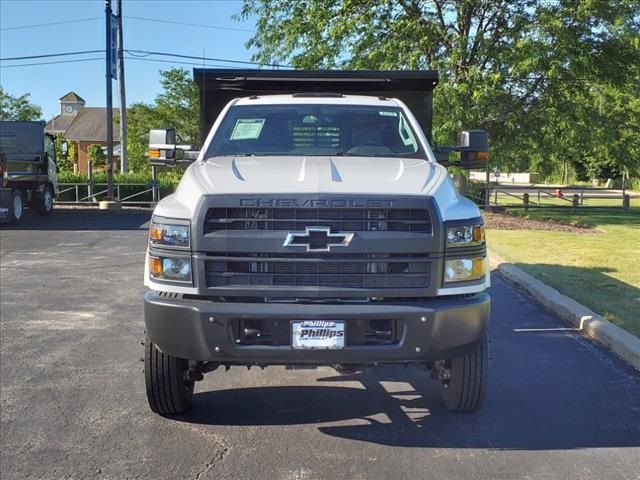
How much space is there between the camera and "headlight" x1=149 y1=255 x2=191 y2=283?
3.67 meters

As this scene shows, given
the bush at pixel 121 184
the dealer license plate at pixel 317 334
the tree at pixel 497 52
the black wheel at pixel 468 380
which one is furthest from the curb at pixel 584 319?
the bush at pixel 121 184

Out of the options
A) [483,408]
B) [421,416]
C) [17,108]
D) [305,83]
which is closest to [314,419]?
[421,416]

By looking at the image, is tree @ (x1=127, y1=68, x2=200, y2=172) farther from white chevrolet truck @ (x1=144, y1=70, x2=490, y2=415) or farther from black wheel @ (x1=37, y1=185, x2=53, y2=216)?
white chevrolet truck @ (x1=144, y1=70, x2=490, y2=415)

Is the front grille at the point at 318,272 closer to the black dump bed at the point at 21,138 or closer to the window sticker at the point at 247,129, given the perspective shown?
the window sticker at the point at 247,129

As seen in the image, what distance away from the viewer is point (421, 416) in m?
4.38

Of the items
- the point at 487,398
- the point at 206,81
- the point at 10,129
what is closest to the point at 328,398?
the point at 487,398

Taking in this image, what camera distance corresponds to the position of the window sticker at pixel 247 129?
515cm

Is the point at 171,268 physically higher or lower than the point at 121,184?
lower

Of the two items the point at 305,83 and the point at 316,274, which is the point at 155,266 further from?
the point at 305,83

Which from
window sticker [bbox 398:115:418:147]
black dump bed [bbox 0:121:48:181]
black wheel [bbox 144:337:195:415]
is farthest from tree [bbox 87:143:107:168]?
black wheel [bbox 144:337:195:415]

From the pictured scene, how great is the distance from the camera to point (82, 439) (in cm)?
398

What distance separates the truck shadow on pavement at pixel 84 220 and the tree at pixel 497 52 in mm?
6822

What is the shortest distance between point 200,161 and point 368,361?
2.06 metres

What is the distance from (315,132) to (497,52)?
45.3 feet
